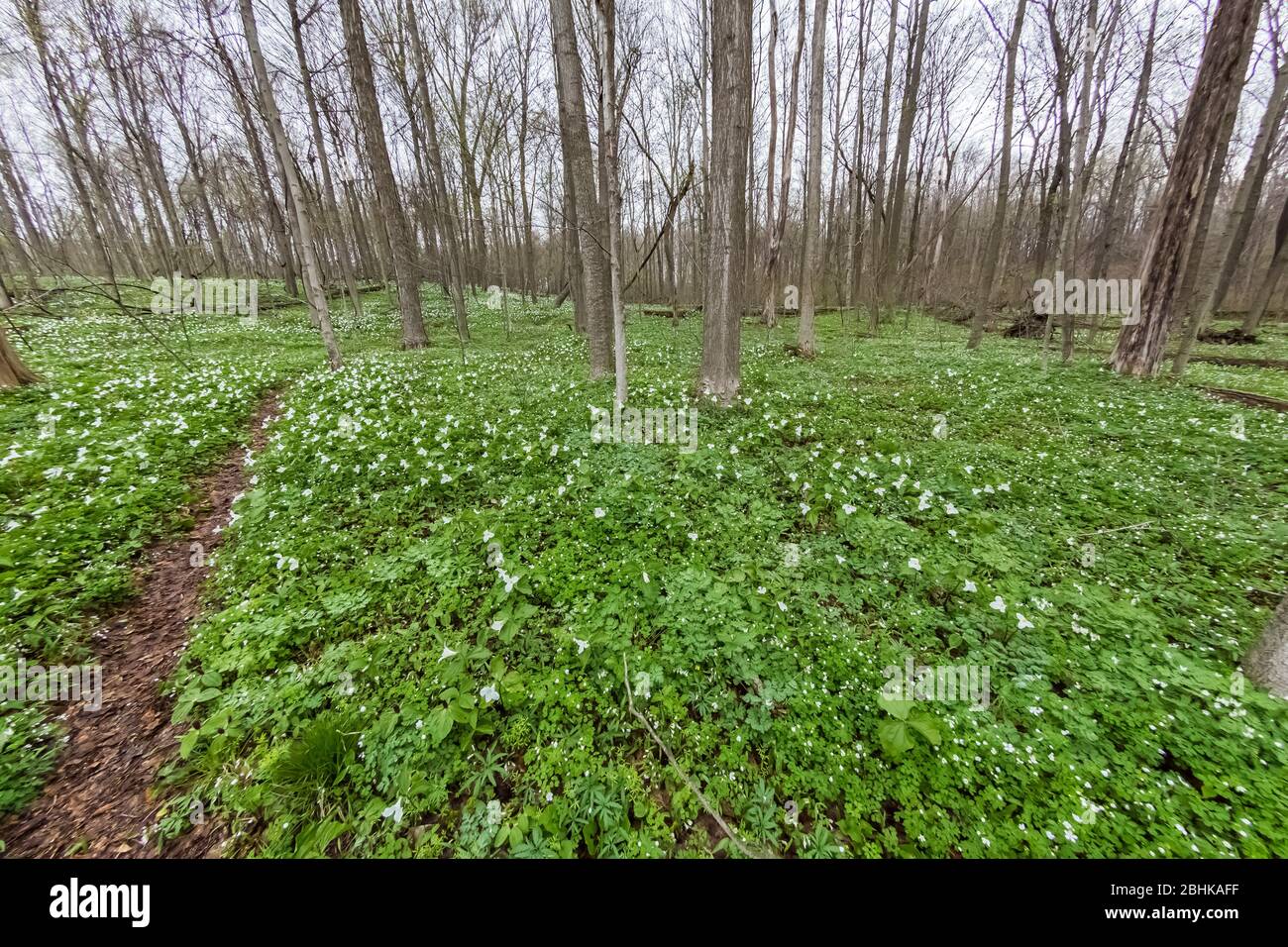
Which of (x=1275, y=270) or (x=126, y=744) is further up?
(x=1275, y=270)

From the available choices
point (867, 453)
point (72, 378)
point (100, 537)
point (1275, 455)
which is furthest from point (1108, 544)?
point (72, 378)

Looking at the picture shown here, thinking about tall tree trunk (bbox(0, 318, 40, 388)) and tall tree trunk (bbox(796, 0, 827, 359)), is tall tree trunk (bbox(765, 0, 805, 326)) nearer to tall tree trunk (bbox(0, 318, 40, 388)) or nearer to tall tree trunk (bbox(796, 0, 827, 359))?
tall tree trunk (bbox(796, 0, 827, 359))

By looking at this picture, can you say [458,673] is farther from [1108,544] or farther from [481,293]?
[481,293]

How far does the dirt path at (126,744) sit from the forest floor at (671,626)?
0.05m

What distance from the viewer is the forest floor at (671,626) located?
240 cm

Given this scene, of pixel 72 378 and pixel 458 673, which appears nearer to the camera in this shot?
pixel 458 673

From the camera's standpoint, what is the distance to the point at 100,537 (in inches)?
168

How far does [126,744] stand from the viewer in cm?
283

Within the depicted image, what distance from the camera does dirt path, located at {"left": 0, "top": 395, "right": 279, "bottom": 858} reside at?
235cm

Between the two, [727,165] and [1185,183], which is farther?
[1185,183]

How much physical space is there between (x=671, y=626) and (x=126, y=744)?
3.66 m

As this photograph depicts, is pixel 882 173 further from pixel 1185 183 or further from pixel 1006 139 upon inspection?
pixel 1185 183

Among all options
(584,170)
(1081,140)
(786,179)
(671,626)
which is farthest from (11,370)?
(1081,140)

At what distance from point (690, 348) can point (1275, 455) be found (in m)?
11.0
